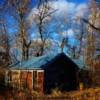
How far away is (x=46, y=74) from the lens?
47438 millimetres

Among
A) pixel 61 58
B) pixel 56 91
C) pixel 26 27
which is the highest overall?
pixel 26 27

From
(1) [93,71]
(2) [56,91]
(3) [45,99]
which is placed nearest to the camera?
(3) [45,99]

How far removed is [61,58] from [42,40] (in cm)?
2515

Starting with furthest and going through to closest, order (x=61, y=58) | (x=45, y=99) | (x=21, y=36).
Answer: (x=21, y=36) < (x=61, y=58) < (x=45, y=99)

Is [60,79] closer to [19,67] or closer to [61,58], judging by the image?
[61,58]

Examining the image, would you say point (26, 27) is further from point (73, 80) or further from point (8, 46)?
point (73, 80)

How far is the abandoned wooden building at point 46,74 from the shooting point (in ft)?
155

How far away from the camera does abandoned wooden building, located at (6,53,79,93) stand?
155 feet

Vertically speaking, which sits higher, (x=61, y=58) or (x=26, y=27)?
(x=26, y=27)

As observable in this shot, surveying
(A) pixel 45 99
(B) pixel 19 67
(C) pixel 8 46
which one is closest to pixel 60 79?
(B) pixel 19 67

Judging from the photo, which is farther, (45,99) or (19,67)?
(19,67)

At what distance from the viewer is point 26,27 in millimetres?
71938

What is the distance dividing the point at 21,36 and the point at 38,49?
277 inches

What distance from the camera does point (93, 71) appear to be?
174 feet
